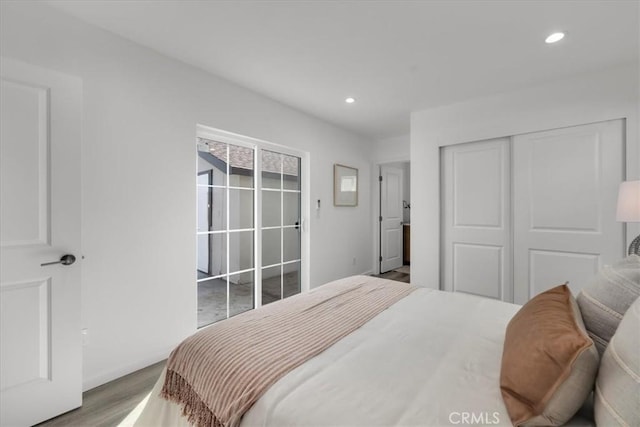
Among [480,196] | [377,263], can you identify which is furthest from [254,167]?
[377,263]

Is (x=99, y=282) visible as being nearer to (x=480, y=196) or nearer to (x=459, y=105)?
(x=480, y=196)

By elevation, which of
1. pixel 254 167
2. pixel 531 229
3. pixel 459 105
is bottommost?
pixel 531 229

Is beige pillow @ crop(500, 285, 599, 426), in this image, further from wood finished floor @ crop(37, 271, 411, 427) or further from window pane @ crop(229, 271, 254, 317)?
window pane @ crop(229, 271, 254, 317)

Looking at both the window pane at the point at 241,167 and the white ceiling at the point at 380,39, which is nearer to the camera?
the white ceiling at the point at 380,39

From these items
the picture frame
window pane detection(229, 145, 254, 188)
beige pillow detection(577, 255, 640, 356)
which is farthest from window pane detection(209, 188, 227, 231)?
beige pillow detection(577, 255, 640, 356)

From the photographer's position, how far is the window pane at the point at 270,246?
3273 mm

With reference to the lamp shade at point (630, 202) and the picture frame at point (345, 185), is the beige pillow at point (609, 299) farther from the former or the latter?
the picture frame at point (345, 185)

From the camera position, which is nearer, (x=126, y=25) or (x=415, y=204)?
(x=126, y=25)

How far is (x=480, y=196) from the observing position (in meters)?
3.25

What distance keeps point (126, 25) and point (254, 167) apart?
5.18 ft

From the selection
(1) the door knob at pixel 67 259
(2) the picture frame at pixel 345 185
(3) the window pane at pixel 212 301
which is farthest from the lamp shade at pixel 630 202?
(1) the door knob at pixel 67 259

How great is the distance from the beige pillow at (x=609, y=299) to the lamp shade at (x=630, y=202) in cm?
132

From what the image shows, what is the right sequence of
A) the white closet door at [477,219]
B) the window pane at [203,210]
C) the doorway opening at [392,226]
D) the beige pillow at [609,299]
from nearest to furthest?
the beige pillow at [609,299]
the window pane at [203,210]
the white closet door at [477,219]
the doorway opening at [392,226]

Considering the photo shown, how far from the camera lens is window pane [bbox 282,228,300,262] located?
3596 mm
